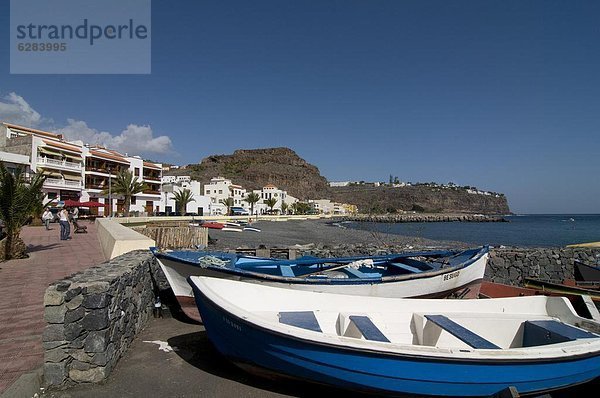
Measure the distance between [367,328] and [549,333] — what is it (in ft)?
8.54

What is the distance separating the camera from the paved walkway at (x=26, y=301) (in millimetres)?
4438

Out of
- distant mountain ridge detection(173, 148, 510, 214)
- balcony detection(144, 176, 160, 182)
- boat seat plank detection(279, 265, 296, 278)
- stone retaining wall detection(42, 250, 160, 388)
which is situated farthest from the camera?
distant mountain ridge detection(173, 148, 510, 214)

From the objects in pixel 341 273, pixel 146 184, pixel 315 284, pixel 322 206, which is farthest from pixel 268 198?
pixel 315 284

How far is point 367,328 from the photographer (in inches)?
183

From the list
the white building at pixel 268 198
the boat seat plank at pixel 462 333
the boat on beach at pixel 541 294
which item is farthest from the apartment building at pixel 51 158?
the white building at pixel 268 198

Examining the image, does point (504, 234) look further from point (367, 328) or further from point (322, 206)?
point (322, 206)

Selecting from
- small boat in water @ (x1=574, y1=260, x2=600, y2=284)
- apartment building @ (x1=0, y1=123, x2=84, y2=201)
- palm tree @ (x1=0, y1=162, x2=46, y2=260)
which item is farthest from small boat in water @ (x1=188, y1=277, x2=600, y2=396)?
apartment building @ (x1=0, y1=123, x2=84, y2=201)

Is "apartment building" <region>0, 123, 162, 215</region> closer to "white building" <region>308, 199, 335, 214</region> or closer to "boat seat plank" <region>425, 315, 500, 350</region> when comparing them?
"boat seat plank" <region>425, 315, 500, 350</region>

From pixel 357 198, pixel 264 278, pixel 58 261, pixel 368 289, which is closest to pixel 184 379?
pixel 264 278

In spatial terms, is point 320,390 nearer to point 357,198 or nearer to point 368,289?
point 368,289

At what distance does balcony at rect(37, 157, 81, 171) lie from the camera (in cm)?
3654

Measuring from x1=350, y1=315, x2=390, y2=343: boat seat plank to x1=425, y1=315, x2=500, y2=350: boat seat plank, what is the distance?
3.16 ft

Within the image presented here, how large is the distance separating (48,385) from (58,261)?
8248mm

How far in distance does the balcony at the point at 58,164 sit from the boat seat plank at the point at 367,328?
4230 centimetres
